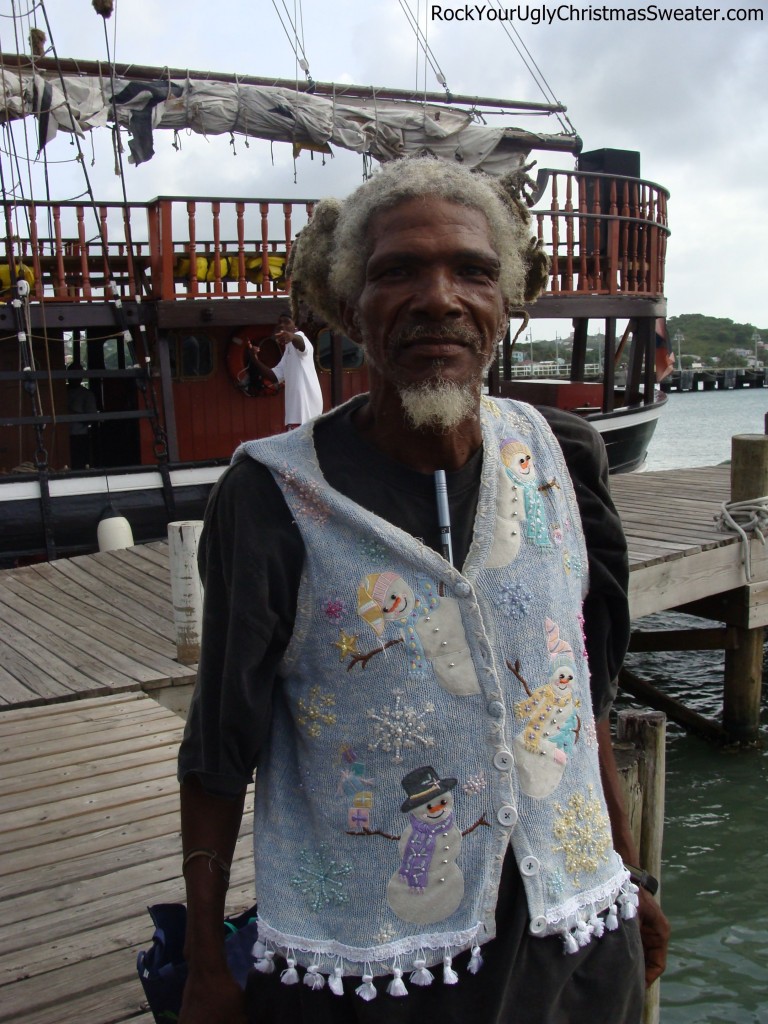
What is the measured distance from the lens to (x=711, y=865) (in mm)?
6363

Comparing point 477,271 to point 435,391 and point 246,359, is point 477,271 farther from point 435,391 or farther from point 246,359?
point 246,359

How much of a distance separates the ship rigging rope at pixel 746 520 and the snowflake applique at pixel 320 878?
20.4 ft

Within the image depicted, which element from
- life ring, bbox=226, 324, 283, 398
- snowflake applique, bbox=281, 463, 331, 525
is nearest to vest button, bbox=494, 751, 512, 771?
snowflake applique, bbox=281, 463, 331, 525

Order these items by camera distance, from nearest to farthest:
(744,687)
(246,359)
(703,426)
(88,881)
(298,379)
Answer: (88,881), (744,687), (298,379), (246,359), (703,426)

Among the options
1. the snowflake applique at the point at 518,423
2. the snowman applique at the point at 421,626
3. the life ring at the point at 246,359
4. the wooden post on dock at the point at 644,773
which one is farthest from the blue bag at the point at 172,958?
the life ring at the point at 246,359

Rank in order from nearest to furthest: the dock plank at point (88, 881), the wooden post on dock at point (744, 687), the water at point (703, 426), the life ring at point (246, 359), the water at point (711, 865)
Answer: the dock plank at point (88, 881), the water at point (711, 865), the wooden post on dock at point (744, 687), the life ring at point (246, 359), the water at point (703, 426)

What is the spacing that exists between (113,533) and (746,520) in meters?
5.61

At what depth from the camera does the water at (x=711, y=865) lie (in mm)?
5027

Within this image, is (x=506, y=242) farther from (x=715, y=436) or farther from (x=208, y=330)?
(x=715, y=436)

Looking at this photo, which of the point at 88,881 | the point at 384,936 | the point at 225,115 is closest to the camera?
the point at 384,936

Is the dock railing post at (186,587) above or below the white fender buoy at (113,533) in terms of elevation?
above

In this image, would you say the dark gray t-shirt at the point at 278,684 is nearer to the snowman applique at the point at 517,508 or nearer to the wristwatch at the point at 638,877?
the snowman applique at the point at 517,508

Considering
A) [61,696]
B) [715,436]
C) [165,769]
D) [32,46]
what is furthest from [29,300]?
[715,436]

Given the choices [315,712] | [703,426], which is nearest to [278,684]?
[315,712]
